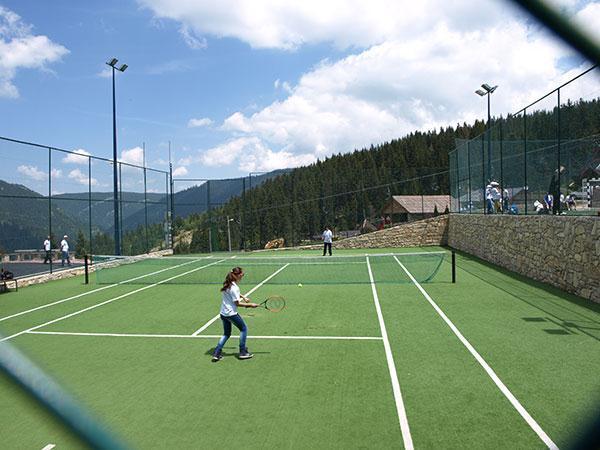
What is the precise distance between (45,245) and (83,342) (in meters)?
13.1

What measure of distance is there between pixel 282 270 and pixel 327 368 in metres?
12.8

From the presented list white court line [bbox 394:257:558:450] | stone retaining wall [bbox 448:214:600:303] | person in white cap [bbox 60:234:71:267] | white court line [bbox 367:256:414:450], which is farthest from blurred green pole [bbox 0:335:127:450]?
person in white cap [bbox 60:234:71:267]

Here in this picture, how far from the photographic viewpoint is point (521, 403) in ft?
21.4

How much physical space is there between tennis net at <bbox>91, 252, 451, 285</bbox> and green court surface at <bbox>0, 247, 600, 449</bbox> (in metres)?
2.25

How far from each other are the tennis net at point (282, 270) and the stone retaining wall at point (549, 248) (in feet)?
7.00

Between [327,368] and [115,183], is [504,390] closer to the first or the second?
[327,368]

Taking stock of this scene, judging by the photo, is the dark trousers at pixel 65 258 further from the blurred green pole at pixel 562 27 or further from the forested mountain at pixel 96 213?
the blurred green pole at pixel 562 27

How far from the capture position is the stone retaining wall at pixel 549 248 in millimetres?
12516

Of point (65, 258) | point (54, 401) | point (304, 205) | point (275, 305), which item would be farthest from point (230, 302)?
point (304, 205)

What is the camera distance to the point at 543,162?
16.4 metres

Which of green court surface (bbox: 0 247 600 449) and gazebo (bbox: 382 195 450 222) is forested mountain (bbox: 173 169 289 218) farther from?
green court surface (bbox: 0 247 600 449)

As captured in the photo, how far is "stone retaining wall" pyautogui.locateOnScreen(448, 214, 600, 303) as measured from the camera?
12.5 m

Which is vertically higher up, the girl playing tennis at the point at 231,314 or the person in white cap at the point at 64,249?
the person in white cap at the point at 64,249

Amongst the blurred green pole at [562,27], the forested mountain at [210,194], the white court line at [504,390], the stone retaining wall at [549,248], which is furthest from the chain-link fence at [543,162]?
the forested mountain at [210,194]
